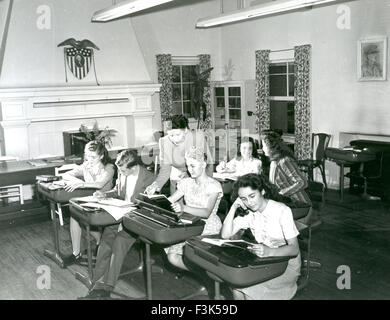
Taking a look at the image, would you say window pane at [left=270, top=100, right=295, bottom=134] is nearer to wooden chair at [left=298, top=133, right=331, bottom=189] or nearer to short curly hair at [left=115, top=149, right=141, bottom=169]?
wooden chair at [left=298, top=133, right=331, bottom=189]

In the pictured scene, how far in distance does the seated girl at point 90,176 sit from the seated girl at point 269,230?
77.0 inches

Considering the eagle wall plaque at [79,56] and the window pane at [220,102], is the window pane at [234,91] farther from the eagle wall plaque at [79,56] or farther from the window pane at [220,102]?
the eagle wall plaque at [79,56]

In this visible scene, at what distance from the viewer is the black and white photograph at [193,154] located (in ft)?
11.1

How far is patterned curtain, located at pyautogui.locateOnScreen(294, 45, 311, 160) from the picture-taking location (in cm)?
856

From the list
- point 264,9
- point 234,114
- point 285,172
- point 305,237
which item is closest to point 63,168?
point 285,172

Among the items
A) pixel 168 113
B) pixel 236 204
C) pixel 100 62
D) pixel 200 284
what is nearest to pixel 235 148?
pixel 168 113

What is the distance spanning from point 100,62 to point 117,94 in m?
0.72

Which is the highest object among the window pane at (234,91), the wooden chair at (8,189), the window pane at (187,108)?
the window pane at (234,91)

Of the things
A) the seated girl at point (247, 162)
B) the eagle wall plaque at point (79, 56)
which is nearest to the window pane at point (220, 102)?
the eagle wall plaque at point (79, 56)

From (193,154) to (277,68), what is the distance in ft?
20.4

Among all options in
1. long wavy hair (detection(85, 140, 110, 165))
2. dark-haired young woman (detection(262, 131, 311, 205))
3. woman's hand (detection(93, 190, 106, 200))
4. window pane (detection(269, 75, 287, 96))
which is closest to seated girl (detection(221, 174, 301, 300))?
dark-haired young woman (detection(262, 131, 311, 205))

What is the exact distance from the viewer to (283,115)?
382 inches

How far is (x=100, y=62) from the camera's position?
9.18 m

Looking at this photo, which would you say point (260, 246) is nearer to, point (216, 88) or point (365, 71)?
point (365, 71)
